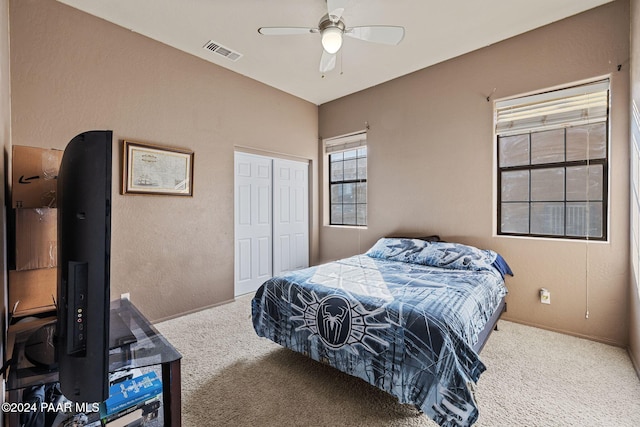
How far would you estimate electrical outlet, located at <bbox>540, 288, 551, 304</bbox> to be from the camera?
2783 mm

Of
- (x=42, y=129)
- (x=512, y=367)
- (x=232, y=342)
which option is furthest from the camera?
(x=232, y=342)

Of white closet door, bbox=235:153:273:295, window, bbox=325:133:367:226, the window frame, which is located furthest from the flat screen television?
window, bbox=325:133:367:226

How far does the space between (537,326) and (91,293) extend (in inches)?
142

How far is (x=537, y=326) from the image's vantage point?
2850 mm

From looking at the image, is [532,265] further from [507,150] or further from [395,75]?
[395,75]

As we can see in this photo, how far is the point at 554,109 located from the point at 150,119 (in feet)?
13.3

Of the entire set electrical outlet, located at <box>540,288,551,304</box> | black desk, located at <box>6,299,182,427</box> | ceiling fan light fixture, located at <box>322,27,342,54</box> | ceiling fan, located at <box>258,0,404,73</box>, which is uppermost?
ceiling fan, located at <box>258,0,404,73</box>

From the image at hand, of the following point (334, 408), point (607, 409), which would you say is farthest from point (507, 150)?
point (334, 408)

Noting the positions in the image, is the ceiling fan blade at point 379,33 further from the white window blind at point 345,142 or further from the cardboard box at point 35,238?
the cardboard box at point 35,238

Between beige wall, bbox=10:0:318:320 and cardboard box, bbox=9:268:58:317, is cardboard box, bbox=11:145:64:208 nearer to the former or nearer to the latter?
cardboard box, bbox=9:268:58:317

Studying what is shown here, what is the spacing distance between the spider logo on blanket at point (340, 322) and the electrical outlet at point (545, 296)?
2.11 m

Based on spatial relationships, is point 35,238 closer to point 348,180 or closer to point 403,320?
point 403,320

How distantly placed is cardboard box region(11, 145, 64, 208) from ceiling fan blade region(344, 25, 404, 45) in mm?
2304

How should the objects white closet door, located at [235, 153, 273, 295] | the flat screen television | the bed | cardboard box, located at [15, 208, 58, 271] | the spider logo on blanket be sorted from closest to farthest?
1. the flat screen television
2. the bed
3. cardboard box, located at [15, 208, 58, 271]
4. the spider logo on blanket
5. white closet door, located at [235, 153, 273, 295]
